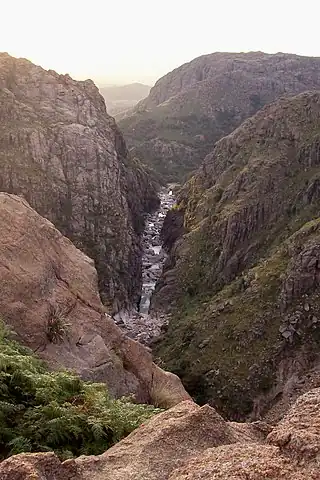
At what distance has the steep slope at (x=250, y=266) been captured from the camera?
149 ft

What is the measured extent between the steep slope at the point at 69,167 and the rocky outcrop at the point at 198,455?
188ft

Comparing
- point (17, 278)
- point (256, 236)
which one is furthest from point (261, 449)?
point (256, 236)

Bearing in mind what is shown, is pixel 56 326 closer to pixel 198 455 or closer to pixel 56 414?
pixel 56 414

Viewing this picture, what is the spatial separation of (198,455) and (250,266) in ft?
192

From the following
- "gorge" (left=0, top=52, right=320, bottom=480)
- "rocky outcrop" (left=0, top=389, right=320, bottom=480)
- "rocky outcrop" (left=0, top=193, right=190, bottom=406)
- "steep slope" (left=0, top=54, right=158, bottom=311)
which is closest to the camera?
"rocky outcrop" (left=0, top=389, right=320, bottom=480)

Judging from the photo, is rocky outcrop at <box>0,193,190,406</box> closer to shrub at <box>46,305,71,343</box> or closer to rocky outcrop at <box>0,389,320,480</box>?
shrub at <box>46,305,71,343</box>

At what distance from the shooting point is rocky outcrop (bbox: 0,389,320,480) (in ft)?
20.9

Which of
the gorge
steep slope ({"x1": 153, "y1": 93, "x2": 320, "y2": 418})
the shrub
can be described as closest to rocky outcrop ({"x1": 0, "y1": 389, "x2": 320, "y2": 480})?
the gorge

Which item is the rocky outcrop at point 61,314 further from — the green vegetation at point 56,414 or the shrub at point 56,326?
the green vegetation at point 56,414

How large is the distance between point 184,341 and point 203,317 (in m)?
4.14

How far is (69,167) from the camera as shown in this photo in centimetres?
7619

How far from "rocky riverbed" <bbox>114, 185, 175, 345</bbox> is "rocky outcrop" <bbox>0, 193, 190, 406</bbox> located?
36.2m

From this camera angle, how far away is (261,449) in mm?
6926

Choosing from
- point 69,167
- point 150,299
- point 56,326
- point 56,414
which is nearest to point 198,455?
point 56,414
